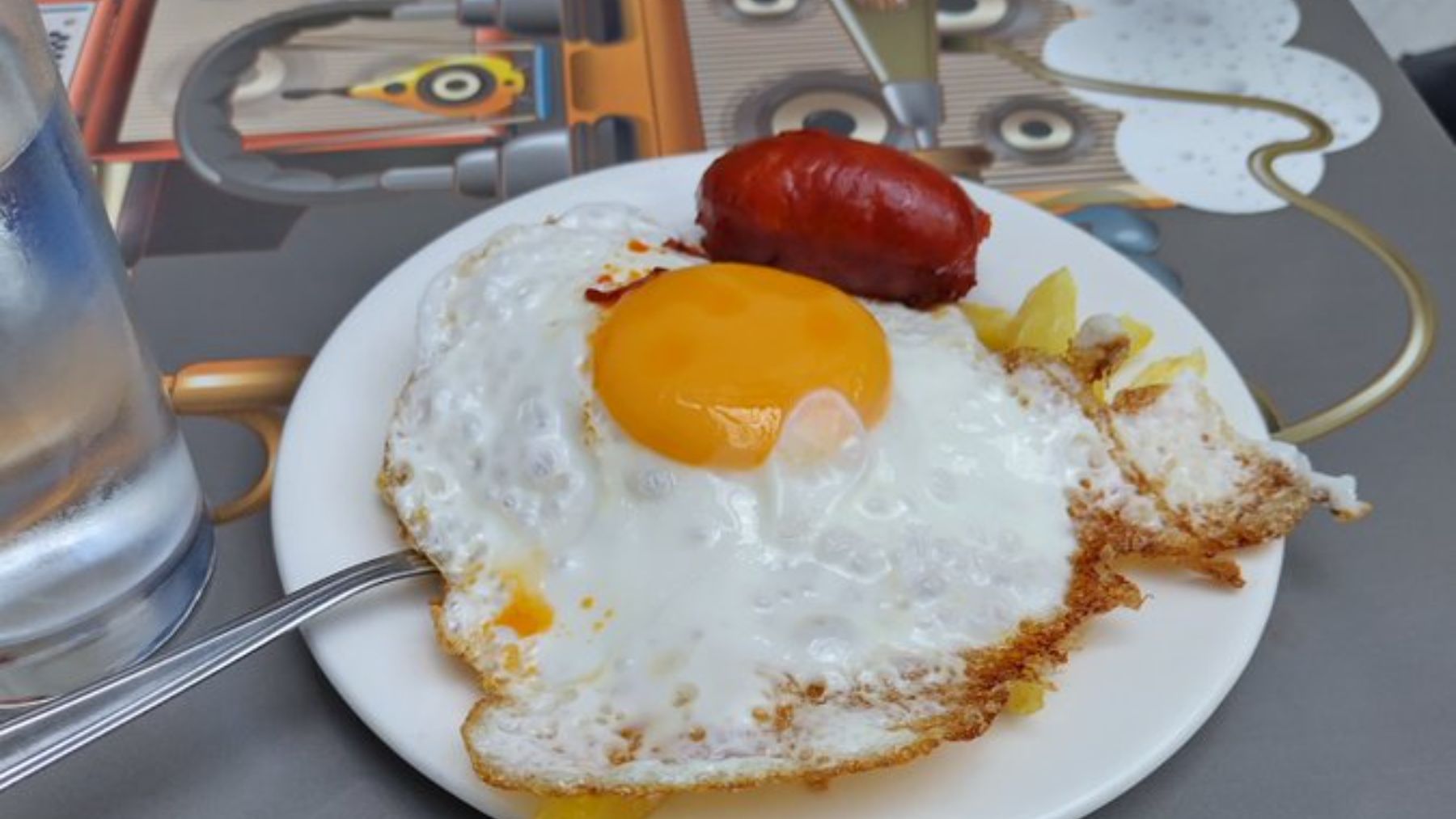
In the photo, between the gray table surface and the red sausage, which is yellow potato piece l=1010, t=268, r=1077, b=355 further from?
the gray table surface

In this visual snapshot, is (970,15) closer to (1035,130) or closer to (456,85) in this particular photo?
(1035,130)

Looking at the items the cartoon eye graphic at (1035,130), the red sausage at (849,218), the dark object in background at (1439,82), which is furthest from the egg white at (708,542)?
the dark object in background at (1439,82)

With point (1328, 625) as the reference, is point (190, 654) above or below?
above

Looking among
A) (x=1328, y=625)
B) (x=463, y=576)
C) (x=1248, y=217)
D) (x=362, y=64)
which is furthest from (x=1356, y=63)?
(x=463, y=576)

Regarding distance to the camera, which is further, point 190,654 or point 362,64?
point 362,64

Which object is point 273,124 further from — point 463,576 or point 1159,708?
point 1159,708

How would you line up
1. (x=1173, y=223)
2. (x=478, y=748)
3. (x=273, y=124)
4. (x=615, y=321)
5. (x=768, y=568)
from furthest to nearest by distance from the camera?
(x=273, y=124) < (x=1173, y=223) < (x=615, y=321) < (x=768, y=568) < (x=478, y=748)
